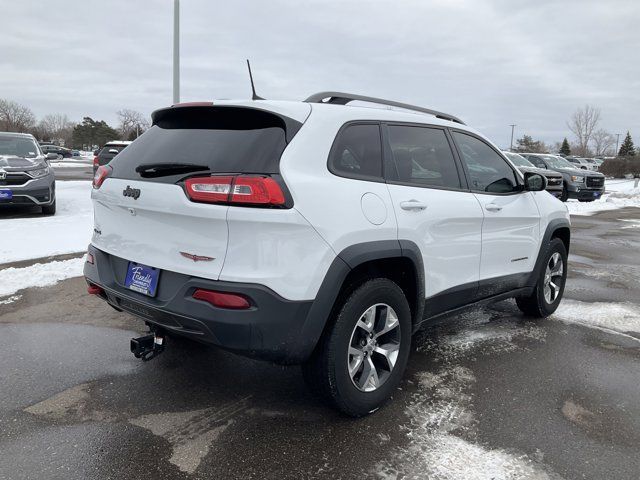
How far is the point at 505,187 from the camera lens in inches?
168

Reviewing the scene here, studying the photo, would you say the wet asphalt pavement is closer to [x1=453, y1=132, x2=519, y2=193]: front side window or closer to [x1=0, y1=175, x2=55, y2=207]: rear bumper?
[x1=453, y1=132, x2=519, y2=193]: front side window

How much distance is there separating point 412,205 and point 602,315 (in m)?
3.27

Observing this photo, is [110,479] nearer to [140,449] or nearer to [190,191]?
[140,449]

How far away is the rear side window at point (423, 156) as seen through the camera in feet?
10.9

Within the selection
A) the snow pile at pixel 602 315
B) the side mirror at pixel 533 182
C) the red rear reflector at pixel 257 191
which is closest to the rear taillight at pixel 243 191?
the red rear reflector at pixel 257 191

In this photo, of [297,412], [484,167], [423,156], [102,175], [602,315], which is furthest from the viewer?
[602,315]

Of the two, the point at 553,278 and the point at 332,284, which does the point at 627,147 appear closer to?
the point at 553,278

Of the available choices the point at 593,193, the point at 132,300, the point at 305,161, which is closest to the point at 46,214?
the point at 132,300

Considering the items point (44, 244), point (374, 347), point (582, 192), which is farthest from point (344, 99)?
point (582, 192)

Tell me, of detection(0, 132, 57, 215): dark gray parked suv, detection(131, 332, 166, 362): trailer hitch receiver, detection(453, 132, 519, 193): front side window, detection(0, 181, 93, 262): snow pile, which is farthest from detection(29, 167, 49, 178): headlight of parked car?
detection(453, 132, 519, 193): front side window

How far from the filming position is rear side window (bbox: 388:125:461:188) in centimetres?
331

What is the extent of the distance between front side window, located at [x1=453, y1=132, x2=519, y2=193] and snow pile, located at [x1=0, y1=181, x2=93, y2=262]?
575cm

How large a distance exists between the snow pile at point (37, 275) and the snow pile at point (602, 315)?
5.45m

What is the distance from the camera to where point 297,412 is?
307cm
